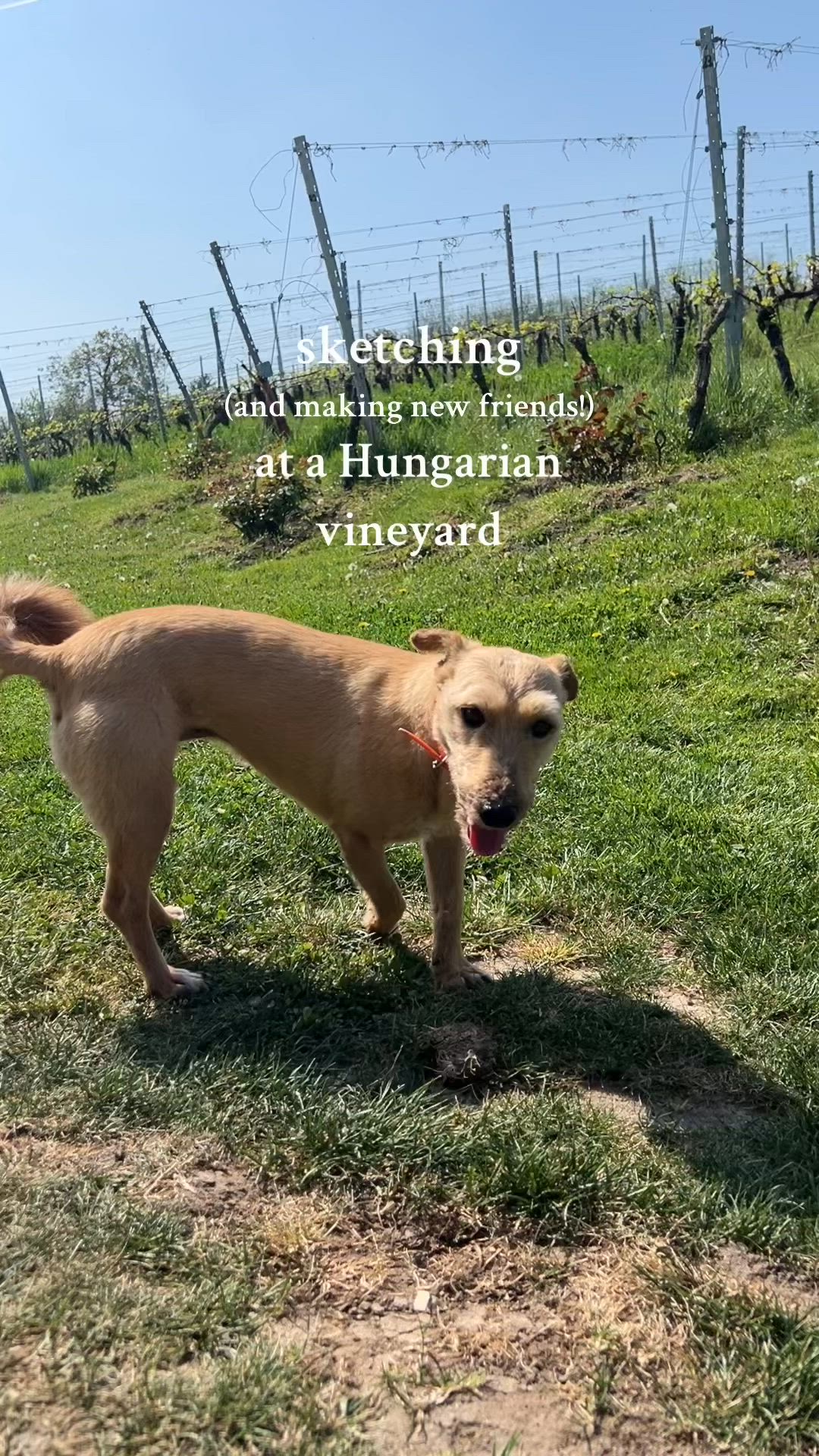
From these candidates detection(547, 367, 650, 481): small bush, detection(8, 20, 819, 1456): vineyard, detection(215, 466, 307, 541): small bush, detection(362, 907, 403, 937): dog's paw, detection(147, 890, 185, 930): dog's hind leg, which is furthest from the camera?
detection(215, 466, 307, 541): small bush

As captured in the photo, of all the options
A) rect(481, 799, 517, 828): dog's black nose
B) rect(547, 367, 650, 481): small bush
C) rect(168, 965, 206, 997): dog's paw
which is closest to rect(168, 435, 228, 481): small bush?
rect(547, 367, 650, 481): small bush

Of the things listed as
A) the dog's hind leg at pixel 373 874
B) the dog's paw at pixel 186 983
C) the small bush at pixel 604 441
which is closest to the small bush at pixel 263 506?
the small bush at pixel 604 441

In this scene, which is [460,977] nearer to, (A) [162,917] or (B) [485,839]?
(B) [485,839]

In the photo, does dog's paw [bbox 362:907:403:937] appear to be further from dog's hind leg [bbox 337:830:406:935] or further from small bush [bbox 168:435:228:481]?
small bush [bbox 168:435:228:481]

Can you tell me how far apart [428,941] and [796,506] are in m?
6.11

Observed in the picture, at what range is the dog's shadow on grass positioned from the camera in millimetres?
2797

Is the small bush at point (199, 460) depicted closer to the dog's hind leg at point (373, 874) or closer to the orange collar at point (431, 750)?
the dog's hind leg at point (373, 874)

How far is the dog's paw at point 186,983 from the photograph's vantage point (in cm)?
353

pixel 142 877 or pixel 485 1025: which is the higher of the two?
pixel 142 877

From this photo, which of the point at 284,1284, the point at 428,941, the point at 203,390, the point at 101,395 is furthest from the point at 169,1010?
the point at 101,395

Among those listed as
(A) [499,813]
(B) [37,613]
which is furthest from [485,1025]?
(B) [37,613]

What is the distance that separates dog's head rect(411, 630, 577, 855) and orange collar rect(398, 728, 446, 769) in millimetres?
75

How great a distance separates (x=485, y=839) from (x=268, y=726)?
1.10 metres

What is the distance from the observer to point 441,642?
11.5ft
